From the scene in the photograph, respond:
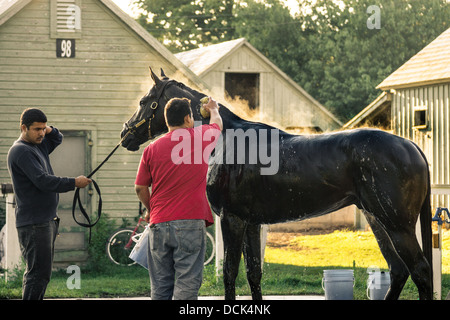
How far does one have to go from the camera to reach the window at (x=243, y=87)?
2788 cm

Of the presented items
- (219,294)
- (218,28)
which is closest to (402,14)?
(218,28)

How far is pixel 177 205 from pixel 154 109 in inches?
81.1

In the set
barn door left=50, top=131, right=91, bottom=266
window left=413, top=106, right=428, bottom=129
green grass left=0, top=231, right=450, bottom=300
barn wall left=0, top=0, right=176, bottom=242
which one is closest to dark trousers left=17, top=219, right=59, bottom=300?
green grass left=0, top=231, right=450, bottom=300

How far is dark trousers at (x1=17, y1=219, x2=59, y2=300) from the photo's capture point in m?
6.09

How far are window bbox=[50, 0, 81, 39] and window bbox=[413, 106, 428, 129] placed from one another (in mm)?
10472

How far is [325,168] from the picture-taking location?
6.38 meters

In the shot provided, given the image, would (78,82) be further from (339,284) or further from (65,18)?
(339,284)

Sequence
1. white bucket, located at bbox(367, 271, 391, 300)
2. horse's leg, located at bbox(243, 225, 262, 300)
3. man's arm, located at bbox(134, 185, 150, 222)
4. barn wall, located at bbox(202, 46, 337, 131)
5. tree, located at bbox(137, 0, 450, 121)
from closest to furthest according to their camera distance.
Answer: man's arm, located at bbox(134, 185, 150, 222) < horse's leg, located at bbox(243, 225, 262, 300) < white bucket, located at bbox(367, 271, 391, 300) < barn wall, located at bbox(202, 46, 337, 131) < tree, located at bbox(137, 0, 450, 121)

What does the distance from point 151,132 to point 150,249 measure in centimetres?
205

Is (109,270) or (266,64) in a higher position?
(266,64)

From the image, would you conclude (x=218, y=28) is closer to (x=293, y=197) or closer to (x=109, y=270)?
(x=109, y=270)

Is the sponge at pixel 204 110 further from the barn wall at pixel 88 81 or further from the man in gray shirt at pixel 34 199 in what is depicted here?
the barn wall at pixel 88 81

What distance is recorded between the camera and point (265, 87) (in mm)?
27016

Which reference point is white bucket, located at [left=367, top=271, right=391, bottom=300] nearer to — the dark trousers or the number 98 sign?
the dark trousers
